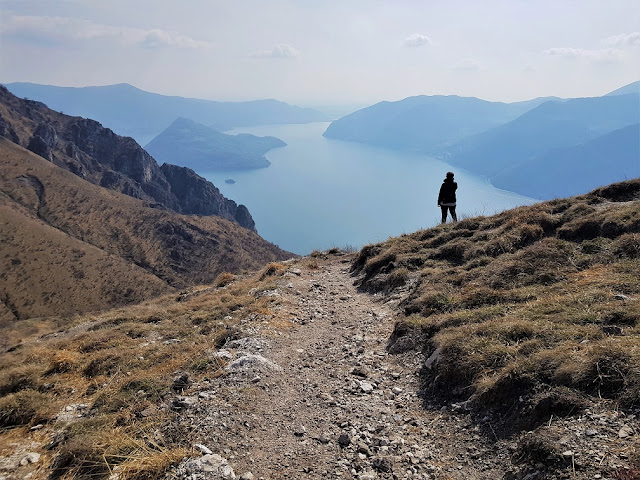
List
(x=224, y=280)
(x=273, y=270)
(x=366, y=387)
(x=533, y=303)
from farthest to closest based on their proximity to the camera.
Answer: (x=224, y=280) → (x=273, y=270) → (x=533, y=303) → (x=366, y=387)

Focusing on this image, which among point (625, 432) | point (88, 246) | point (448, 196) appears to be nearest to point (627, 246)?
point (625, 432)

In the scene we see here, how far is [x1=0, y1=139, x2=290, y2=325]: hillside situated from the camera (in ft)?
210

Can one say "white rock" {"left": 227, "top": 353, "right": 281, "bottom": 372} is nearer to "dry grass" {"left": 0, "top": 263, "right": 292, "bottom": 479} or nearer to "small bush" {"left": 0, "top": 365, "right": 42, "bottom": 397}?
"dry grass" {"left": 0, "top": 263, "right": 292, "bottom": 479}

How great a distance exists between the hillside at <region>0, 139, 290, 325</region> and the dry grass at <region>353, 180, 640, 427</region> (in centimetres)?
3979

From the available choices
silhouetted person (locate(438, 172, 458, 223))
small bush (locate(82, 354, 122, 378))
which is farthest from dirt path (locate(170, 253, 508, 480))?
silhouetted person (locate(438, 172, 458, 223))

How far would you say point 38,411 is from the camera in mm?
7367

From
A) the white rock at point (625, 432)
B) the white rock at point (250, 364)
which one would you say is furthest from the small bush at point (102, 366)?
the white rock at point (625, 432)

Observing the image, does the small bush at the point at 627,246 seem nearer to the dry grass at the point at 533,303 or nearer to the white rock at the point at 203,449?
the dry grass at the point at 533,303

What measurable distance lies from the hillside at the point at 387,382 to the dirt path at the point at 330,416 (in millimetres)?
27

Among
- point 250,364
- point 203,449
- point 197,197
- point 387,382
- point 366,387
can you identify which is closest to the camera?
point 203,449

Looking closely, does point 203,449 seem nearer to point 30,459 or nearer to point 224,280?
point 30,459

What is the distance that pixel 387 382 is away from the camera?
6.73 m

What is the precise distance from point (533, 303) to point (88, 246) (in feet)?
287

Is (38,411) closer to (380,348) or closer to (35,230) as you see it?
(380,348)
